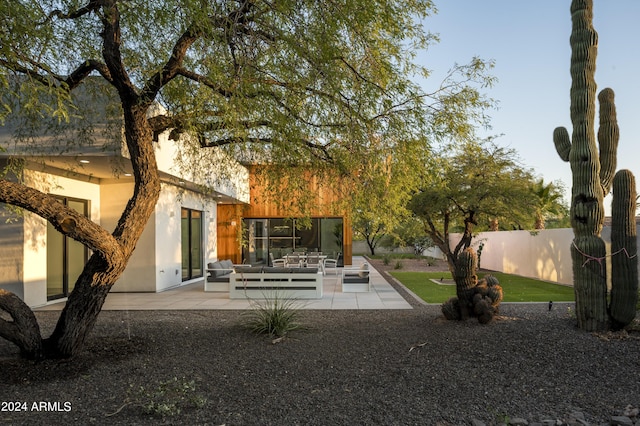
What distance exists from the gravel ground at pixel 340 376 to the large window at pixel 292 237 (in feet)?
48.6

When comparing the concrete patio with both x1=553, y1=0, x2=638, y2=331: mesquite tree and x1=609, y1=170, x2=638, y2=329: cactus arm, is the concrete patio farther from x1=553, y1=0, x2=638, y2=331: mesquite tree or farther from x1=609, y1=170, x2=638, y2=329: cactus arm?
x1=609, y1=170, x2=638, y2=329: cactus arm

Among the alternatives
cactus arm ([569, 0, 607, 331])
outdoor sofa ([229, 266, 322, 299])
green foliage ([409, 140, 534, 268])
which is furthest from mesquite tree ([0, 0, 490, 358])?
green foliage ([409, 140, 534, 268])

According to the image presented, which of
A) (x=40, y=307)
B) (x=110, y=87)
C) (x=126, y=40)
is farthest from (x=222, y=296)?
(x=126, y=40)

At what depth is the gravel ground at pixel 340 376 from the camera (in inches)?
159

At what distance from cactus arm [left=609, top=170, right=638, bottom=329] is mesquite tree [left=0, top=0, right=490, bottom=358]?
91.9 inches

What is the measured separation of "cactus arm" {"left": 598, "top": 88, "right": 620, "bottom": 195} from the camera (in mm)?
7242

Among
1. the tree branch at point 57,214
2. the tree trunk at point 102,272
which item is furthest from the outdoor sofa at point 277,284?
the tree branch at point 57,214

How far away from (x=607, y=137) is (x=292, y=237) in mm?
16140

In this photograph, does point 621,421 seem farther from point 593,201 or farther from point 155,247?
point 155,247

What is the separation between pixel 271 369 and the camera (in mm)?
5203

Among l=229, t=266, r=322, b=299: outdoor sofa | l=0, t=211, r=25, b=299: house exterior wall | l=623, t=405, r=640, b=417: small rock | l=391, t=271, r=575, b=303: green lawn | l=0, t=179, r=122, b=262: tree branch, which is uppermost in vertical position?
l=0, t=179, r=122, b=262: tree branch

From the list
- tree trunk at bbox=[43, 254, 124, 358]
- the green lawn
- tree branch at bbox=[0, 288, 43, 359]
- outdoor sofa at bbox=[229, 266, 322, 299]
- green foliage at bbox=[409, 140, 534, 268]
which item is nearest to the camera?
tree branch at bbox=[0, 288, 43, 359]

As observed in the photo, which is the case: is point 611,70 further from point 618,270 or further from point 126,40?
point 126,40

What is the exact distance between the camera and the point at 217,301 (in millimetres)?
11234
